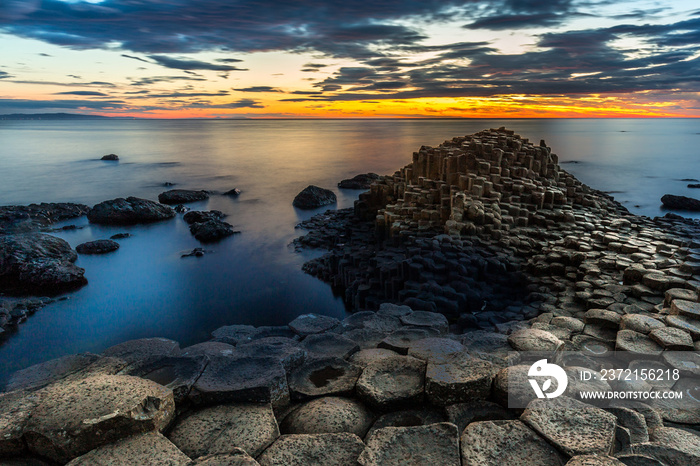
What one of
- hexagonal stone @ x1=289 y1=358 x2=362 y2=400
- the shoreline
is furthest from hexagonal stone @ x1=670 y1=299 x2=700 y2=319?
hexagonal stone @ x1=289 y1=358 x2=362 y2=400

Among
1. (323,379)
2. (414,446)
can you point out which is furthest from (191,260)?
(414,446)

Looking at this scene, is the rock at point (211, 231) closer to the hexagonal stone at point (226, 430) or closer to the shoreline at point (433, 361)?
the shoreline at point (433, 361)

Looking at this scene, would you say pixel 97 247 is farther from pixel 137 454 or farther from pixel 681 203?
pixel 681 203

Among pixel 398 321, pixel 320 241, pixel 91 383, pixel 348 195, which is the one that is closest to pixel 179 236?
pixel 320 241

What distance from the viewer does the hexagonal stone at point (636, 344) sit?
15.1 feet

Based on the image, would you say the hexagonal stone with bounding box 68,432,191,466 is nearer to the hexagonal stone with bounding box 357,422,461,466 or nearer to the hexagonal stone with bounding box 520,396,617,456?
the hexagonal stone with bounding box 357,422,461,466

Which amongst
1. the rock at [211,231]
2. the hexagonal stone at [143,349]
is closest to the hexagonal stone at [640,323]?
the hexagonal stone at [143,349]

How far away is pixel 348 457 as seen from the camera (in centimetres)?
272

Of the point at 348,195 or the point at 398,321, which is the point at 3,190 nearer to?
the point at 348,195

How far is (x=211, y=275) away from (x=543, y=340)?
10.7 metres

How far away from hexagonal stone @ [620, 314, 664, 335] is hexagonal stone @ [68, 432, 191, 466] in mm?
5364

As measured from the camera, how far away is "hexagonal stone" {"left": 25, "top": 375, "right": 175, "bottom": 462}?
8.64 feet

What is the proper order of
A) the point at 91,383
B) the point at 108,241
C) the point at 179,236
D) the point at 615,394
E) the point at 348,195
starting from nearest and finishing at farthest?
the point at 91,383 < the point at 615,394 < the point at 108,241 < the point at 179,236 < the point at 348,195

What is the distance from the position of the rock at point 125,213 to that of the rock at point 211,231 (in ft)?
10.7
